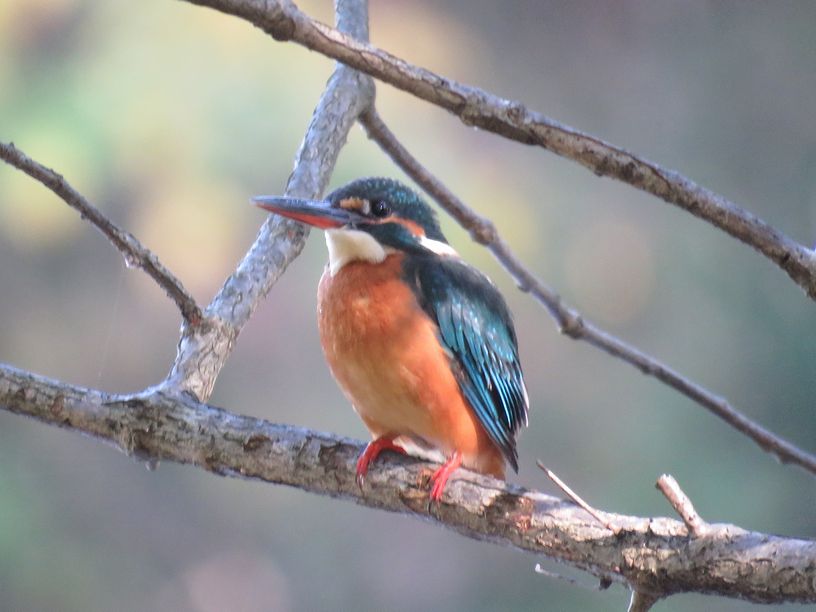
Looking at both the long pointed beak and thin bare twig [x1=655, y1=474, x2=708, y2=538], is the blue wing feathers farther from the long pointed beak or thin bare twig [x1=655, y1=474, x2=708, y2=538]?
thin bare twig [x1=655, y1=474, x2=708, y2=538]

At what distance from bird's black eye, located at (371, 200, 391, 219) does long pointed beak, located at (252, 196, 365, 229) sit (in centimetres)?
3

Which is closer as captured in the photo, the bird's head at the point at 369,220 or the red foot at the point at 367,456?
the red foot at the point at 367,456

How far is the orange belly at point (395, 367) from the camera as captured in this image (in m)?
1.51

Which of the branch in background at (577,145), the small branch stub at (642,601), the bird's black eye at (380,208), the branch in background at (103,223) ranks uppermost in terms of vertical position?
the bird's black eye at (380,208)

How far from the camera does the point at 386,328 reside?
1.53 m

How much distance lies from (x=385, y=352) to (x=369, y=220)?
276mm

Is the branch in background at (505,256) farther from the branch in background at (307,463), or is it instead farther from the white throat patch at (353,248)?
→ the branch in background at (307,463)

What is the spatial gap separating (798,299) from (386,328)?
1.59 meters

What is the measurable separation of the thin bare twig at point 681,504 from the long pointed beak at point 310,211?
763 mm

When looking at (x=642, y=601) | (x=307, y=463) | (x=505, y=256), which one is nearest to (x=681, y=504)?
(x=642, y=601)

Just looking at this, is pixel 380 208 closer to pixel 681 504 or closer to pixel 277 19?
pixel 277 19

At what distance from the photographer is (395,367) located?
150 cm

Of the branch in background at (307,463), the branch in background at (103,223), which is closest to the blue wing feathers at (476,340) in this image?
the branch in background at (307,463)

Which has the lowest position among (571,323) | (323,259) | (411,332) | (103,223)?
(103,223)
